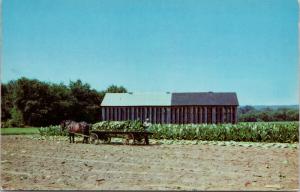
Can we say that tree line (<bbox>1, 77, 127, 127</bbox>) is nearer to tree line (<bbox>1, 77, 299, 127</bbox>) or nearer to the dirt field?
tree line (<bbox>1, 77, 299, 127</bbox>)

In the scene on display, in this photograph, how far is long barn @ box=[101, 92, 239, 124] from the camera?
1094 inches

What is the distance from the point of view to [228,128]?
2072 cm

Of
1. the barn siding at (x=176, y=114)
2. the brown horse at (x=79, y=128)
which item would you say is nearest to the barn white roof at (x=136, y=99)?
the barn siding at (x=176, y=114)

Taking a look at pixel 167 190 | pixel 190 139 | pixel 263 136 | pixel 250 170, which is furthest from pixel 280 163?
pixel 190 139

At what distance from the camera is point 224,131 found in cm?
2072

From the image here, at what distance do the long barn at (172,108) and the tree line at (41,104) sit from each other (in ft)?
14.8

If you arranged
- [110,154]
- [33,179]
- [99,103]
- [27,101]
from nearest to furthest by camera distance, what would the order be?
[33,179], [110,154], [27,101], [99,103]

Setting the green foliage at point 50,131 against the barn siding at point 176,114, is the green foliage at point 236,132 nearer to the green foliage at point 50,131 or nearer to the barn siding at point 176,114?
the green foliage at point 50,131

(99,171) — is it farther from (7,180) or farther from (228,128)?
(228,128)

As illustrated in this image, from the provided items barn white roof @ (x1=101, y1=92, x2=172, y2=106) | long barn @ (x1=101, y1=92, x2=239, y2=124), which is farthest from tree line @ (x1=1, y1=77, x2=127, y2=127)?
long barn @ (x1=101, y1=92, x2=239, y2=124)

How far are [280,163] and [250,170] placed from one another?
163cm

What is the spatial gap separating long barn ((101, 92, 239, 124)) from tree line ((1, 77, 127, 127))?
4.51 metres

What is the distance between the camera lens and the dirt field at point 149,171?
8609mm

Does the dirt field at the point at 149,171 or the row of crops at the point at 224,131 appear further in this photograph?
the row of crops at the point at 224,131
